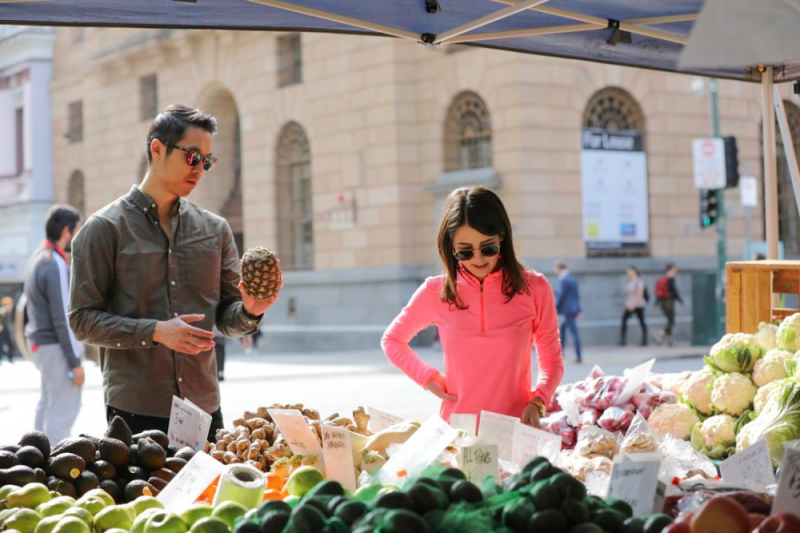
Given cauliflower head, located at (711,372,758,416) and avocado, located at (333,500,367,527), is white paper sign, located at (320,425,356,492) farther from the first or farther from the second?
cauliflower head, located at (711,372,758,416)

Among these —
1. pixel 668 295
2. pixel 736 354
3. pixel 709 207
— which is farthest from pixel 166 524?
pixel 668 295

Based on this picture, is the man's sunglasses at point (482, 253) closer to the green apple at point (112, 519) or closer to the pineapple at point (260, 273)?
the pineapple at point (260, 273)

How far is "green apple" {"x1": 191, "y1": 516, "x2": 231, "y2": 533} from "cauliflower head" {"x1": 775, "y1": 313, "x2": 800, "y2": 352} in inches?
134

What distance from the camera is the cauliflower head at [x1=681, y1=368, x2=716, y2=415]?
199 inches

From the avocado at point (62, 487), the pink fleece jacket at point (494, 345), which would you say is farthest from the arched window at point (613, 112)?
the avocado at point (62, 487)

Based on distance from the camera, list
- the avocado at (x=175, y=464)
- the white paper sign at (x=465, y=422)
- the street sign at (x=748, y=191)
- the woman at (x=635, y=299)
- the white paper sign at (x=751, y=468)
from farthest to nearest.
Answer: the street sign at (x=748, y=191) < the woman at (x=635, y=299) < the white paper sign at (x=465, y=422) < the avocado at (x=175, y=464) < the white paper sign at (x=751, y=468)

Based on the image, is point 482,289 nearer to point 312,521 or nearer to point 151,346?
point 151,346

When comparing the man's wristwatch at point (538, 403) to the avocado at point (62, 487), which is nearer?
the avocado at point (62, 487)

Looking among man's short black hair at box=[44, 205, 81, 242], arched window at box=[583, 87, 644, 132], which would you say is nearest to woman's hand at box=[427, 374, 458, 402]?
man's short black hair at box=[44, 205, 81, 242]

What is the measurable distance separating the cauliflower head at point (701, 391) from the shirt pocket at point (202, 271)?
2.49 m

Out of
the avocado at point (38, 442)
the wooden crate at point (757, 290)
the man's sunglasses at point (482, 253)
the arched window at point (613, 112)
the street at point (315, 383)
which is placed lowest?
the street at point (315, 383)

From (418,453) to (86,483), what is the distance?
3.41 ft

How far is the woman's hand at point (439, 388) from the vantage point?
416 cm

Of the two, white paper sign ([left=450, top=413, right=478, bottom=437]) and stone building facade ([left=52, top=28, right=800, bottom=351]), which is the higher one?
stone building facade ([left=52, top=28, right=800, bottom=351])
